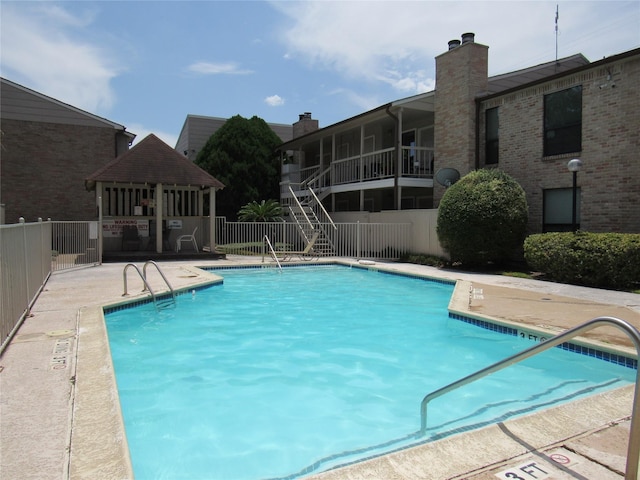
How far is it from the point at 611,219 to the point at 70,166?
22.3m

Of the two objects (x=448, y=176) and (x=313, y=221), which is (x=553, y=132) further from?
(x=313, y=221)

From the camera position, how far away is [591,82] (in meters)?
13.3

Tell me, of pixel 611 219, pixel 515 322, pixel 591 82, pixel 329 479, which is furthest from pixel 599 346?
pixel 591 82

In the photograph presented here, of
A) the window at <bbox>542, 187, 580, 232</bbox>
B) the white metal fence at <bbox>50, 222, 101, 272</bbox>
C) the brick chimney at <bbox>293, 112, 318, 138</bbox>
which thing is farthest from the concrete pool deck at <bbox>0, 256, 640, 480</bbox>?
the brick chimney at <bbox>293, 112, 318, 138</bbox>

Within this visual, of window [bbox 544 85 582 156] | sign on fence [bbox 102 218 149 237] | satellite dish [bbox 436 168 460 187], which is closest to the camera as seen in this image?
window [bbox 544 85 582 156]

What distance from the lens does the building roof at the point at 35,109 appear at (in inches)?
823

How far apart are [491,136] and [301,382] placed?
46.1 feet

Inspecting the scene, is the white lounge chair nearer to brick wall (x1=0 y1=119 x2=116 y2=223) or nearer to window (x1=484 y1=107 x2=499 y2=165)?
brick wall (x1=0 y1=119 x2=116 y2=223)

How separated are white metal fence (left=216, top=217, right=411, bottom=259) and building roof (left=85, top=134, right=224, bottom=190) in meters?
2.75

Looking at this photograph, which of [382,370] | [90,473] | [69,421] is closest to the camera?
[90,473]

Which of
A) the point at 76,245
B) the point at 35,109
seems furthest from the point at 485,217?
the point at 35,109

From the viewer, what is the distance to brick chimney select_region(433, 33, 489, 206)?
56.3 ft

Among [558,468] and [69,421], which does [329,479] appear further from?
[69,421]

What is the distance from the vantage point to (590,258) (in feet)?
35.8
